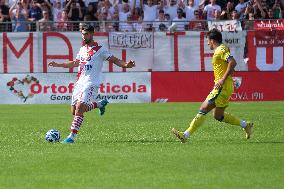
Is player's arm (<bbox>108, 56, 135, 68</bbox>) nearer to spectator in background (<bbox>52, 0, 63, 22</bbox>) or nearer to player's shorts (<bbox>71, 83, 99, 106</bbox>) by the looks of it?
player's shorts (<bbox>71, 83, 99, 106</bbox>)

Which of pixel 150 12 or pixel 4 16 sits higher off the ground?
pixel 150 12

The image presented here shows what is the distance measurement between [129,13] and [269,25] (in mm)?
5007

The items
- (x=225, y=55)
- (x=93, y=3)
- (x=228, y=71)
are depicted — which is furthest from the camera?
(x=93, y=3)

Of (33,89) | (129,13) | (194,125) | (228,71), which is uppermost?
(129,13)

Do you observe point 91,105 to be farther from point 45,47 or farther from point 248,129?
point 45,47

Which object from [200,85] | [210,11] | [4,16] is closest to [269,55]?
[210,11]

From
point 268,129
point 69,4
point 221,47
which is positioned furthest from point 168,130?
point 69,4

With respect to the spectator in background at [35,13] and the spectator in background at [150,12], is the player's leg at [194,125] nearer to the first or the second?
the spectator in background at [150,12]

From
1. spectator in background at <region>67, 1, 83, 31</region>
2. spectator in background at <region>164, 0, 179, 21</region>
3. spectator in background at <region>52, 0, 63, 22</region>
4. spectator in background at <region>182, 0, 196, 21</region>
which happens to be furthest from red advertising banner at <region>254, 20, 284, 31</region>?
spectator in background at <region>52, 0, 63, 22</region>

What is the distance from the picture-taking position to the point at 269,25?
31453 millimetres

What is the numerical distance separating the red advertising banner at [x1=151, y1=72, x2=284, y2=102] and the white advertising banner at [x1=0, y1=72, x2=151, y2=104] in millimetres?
442

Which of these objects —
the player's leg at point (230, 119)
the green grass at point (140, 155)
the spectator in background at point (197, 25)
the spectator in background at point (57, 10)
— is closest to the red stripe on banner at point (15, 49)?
the spectator in background at point (57, 10)

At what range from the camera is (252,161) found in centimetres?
1358

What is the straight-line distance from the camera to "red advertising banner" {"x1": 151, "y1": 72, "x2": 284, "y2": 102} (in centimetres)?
3062
